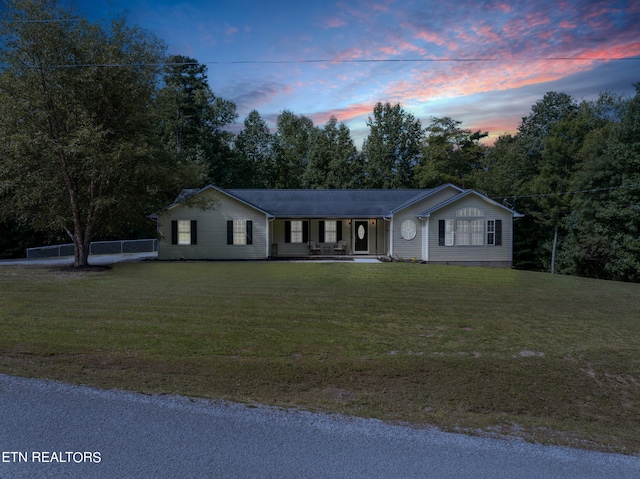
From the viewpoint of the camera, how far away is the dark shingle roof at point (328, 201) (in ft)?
73.8

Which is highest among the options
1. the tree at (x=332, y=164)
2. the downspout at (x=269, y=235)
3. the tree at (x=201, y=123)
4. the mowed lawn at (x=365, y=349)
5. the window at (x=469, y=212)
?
Answer: the tree at (x=201, y=123)

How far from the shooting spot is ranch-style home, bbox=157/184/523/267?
20500mm

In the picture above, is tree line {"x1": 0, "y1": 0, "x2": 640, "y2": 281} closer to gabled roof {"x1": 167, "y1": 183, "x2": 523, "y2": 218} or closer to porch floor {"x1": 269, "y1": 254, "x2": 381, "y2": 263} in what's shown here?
gabled roof {"x1": 167, "y1": 183, "x2": 523, "y2": 218}

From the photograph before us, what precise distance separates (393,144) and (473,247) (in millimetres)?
18823

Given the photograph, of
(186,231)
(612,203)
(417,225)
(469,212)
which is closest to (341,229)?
(417,225)

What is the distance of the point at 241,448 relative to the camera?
3.48 metres

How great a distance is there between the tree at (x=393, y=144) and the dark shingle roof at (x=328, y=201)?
1190 centimetres

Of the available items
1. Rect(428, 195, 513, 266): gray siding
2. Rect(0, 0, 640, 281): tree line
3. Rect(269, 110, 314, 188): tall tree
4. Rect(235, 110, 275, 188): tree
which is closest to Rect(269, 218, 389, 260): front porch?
Rect(428, 195, 513, 266): gray siding

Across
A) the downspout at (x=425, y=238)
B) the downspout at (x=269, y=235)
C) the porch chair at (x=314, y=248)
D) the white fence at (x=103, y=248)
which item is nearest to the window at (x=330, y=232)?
the porch chair at (x=314, y=248)

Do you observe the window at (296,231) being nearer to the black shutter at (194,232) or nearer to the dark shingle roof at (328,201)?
the dark shingle roof at (328,201)

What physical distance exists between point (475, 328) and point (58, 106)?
15.3m

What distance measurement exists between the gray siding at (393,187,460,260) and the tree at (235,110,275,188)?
825 inches

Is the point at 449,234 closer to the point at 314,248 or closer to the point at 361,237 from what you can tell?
the point at 361,237

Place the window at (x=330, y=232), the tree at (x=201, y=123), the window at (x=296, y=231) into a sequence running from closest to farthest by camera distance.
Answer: the window at (x=296, y=231) < the window at (x=330, y=232) < the tree at (x=201, y=123)
